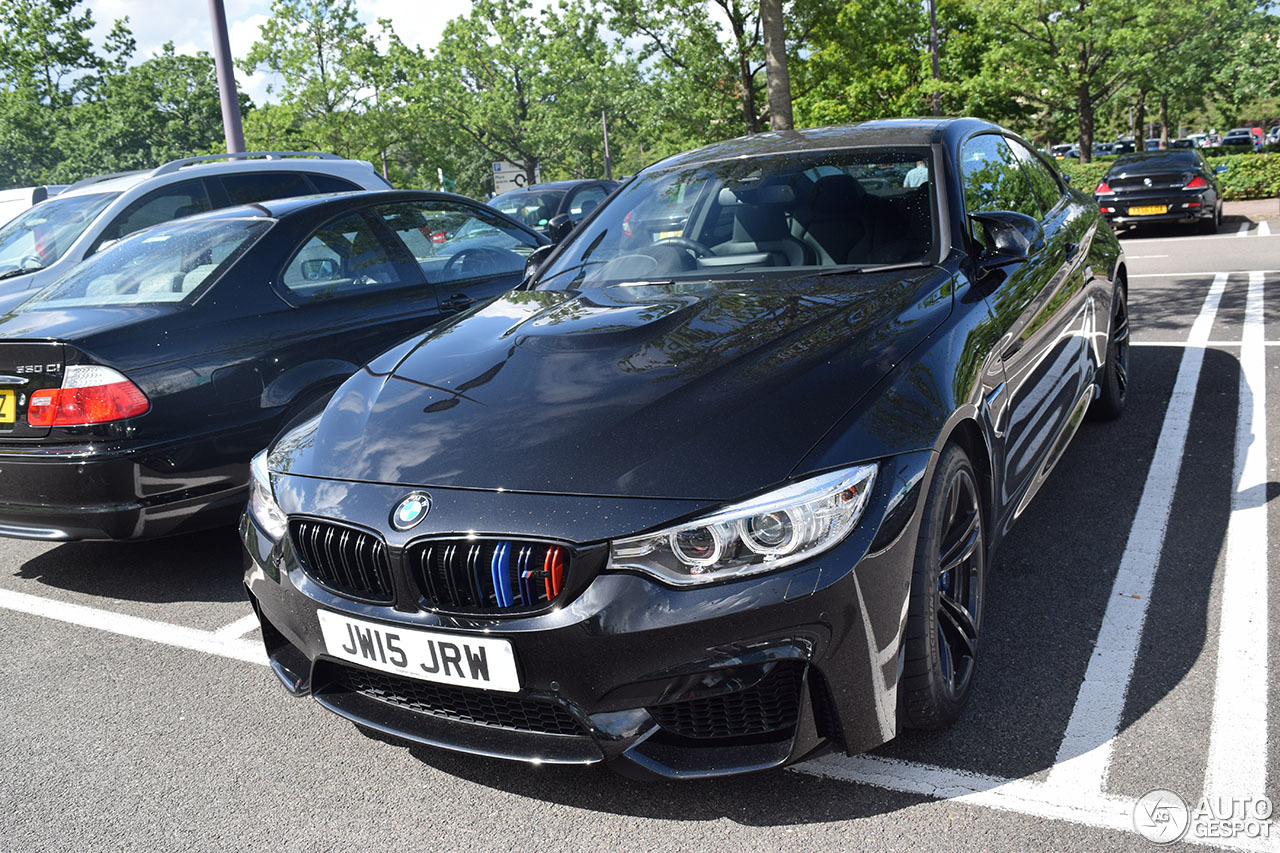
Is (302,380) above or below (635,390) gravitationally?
below

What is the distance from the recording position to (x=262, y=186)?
8.64m

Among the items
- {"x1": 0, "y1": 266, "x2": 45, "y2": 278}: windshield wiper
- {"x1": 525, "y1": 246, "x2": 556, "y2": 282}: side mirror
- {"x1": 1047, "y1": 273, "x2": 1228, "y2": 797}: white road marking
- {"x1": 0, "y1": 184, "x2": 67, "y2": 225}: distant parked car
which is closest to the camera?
{"x1": 1047, "y1": 273, "x2": 1228, "y2": 797}: white road marking

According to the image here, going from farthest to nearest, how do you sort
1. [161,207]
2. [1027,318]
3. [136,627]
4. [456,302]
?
[161,207], [456,302], [136,627], [1027,318]

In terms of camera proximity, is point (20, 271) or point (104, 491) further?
point (20, 271)

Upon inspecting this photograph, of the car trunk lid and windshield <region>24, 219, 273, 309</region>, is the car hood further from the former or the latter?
windshield <region>24, 219, 273, 309</region>

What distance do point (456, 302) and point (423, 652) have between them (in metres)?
3.09

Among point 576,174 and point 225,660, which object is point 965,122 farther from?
point 576,174

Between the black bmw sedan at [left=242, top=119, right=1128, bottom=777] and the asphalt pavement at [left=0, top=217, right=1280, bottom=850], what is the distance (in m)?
0.24

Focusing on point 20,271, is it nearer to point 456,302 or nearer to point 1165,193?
point 456,302

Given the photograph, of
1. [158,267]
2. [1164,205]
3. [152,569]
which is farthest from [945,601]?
[1164,205]

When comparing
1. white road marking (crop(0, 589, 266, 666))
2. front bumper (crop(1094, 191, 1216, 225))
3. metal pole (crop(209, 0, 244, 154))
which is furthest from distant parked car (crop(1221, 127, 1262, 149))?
white road marking (crop(0, 589, 266, 666))

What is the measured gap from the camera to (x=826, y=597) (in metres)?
2.15

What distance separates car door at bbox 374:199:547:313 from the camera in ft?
17.1

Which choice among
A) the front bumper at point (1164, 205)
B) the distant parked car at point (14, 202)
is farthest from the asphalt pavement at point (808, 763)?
the front bumper at point (1164, 205)
